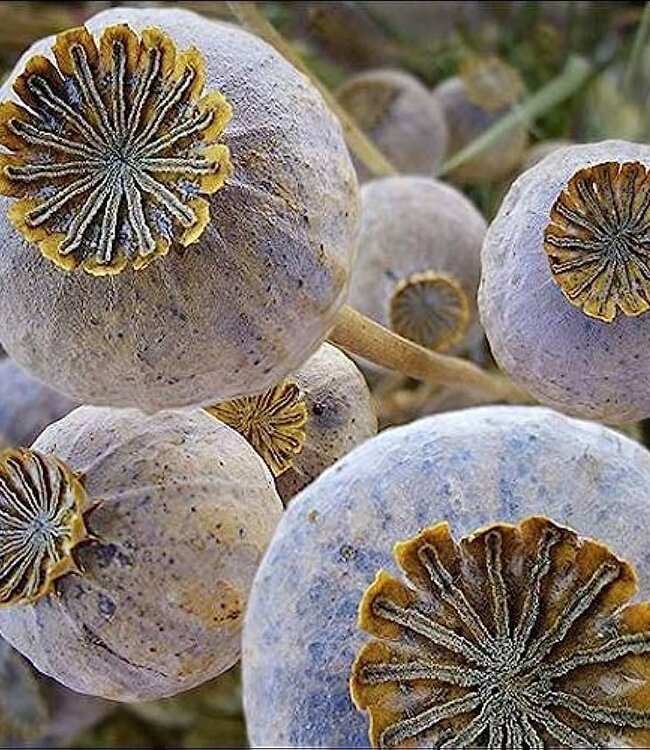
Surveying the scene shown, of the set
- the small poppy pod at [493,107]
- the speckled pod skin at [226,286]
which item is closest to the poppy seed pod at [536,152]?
the small poppy pod at [493,107]

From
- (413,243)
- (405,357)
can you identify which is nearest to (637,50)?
(413,243)

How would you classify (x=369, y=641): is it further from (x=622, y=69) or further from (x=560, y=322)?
(x=622, y=69)

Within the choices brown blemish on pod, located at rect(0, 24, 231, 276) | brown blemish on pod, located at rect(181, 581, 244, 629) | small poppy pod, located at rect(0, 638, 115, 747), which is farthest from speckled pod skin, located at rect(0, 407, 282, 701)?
small poppy pod, located at rect(0, 638, 115, 747)

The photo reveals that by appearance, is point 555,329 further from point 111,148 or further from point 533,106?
point 533,106

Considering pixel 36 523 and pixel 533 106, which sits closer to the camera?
pixel 36 523

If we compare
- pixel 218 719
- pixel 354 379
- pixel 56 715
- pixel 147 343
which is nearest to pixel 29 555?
pixel 147 343

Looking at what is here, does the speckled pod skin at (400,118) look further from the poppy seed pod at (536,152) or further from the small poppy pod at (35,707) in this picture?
the small poppy pod at (35,707)

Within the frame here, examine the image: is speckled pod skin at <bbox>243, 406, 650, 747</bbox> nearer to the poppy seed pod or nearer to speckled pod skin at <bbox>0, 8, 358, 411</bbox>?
speckled pod skin at <bbox>0, 8, 358, 411</bbox>
